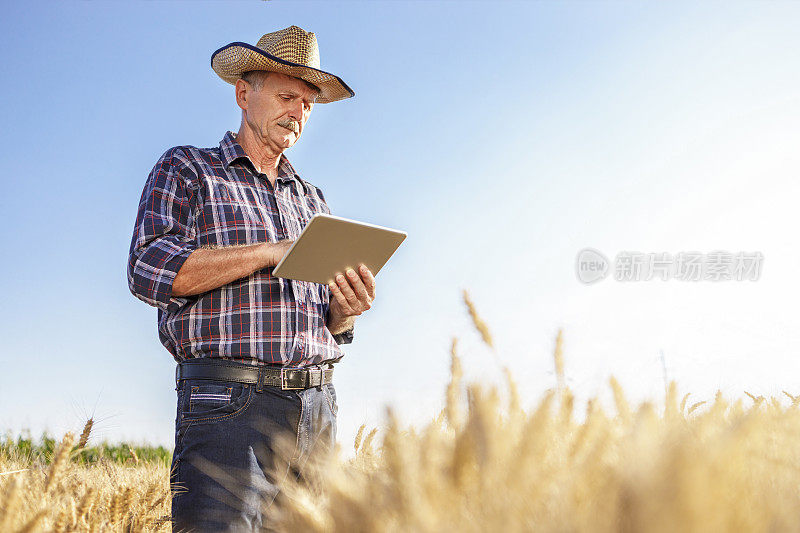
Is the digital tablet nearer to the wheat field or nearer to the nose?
the nose

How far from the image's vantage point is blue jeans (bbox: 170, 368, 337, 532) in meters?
2.21

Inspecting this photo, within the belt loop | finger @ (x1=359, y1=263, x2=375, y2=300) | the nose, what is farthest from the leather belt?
the nose

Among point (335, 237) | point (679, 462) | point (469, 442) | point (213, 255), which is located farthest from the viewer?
point (213, 255)

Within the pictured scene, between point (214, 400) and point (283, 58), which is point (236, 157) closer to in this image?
point (283, 58)

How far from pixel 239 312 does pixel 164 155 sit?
2.54ft

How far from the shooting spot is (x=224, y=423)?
2.37 m

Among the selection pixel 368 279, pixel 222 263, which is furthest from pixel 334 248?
pixel 222 263

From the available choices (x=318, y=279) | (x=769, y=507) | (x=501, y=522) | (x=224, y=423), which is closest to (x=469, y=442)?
(x=501, y=522)

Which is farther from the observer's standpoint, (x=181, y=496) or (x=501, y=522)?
(x=181, y=496)

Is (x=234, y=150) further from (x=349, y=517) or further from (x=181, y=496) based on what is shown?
(x=349, y=517)

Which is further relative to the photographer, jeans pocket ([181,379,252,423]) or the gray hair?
the gray hair

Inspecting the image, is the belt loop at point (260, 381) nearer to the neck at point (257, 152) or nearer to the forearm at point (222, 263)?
the forearm at point (222, 263)

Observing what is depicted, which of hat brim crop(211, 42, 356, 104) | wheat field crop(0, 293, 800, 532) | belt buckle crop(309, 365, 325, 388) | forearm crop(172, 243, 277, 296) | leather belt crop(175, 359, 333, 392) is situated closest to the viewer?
wheat field crop(0, 293, 800, 532)

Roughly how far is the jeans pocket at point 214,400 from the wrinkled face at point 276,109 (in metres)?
1.17
